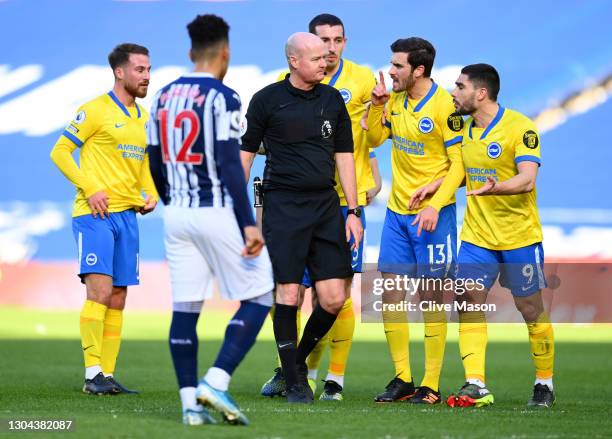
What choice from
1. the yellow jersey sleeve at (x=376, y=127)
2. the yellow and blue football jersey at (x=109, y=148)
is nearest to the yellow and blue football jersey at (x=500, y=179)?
the yellow jersey sleeve at (x=376, y=127)

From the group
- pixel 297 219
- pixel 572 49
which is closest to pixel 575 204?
pixel 572 49

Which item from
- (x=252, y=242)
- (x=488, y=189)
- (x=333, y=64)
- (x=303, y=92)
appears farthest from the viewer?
(x=333, y=64)

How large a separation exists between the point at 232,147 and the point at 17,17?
17.4 metres

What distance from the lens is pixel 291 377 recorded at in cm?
780

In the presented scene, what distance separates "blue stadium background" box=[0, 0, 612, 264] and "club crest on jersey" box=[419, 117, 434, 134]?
1185 cm

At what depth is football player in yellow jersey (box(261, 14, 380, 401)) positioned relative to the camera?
28.5 ft

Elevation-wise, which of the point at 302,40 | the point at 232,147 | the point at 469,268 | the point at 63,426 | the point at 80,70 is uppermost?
the point at 80,70


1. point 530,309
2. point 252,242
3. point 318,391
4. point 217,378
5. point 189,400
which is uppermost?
point 252,242

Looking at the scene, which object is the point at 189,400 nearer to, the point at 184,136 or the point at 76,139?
the point at 184,136

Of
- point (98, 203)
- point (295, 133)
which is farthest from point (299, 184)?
point (98, 203)

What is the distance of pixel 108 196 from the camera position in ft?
29.9

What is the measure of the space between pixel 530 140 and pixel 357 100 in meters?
1.52

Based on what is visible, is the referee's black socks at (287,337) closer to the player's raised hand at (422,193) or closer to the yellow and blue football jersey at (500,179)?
the player's raised hand at (422,193)

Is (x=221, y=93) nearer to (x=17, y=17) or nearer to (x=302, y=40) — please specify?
(x=302, y=40)
